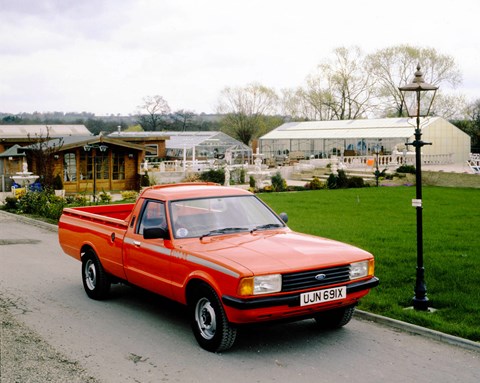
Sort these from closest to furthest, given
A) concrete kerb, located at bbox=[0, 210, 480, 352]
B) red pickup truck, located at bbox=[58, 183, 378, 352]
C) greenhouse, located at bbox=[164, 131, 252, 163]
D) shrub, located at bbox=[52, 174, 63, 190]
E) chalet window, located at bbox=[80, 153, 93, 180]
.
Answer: red pickup truck, located at bbox=[58, 183, 378, 352], concrete kerb, located at bbox=[0, 210, 480, 352], shrub, located at bbox=[52, 174, 63, 190], chalet window, located at bbox=[80, 153, 93, 180], greenhouse, located at bbox=[164, 131, 252, 163]

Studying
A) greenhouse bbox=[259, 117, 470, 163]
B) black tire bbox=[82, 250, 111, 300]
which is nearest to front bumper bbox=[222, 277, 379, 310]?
black tire bbox=[82, 250, 111, 300]

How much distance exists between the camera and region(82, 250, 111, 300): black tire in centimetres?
900

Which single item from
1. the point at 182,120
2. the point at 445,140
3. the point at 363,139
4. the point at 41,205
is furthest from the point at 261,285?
the point at 182,120

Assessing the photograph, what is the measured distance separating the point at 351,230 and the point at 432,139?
33672 millimetres

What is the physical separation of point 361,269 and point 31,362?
3654 mm

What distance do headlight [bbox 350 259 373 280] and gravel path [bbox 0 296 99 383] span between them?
2.94 m

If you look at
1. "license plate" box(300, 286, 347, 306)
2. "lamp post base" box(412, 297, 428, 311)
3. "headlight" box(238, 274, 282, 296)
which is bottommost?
"lamp post base" box(412, 297, 428, 311)

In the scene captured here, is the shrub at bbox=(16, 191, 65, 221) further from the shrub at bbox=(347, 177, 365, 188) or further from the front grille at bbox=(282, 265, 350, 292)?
the shrub at bbox=(347, 177, 365, 188)

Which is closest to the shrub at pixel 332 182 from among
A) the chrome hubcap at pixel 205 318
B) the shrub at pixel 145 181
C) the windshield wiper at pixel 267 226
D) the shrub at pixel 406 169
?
the shrub at pixel 406 169

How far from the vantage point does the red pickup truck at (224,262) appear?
6.18 m

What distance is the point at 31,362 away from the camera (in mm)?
6234

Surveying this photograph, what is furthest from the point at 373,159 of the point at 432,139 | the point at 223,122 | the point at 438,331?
the point at 223,122

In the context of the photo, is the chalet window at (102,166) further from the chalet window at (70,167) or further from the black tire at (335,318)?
the black tire at (335,318)

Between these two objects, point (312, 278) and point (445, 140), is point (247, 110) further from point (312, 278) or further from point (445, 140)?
point (312, 278)
